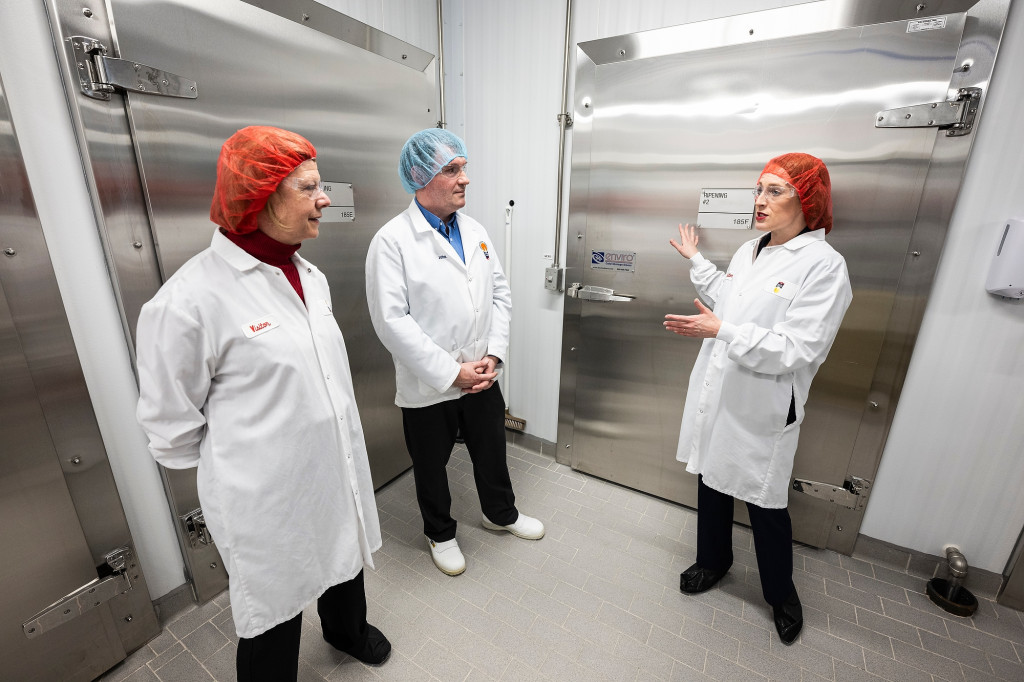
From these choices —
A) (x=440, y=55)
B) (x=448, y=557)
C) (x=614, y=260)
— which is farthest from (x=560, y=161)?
(x=448, y=557)

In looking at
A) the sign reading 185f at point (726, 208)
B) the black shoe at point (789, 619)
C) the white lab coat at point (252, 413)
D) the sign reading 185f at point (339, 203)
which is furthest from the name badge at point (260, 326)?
the black shoe at point (789, 619)

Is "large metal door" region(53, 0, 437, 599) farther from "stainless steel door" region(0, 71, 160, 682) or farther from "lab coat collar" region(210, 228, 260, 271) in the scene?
"lab coat collar" region(210, 228, 260, 271)

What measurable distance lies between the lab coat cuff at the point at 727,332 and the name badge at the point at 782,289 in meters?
0.17

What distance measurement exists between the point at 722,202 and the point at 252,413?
1.85m

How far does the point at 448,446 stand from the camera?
1853 millimetres

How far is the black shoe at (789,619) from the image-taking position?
61.1 inches

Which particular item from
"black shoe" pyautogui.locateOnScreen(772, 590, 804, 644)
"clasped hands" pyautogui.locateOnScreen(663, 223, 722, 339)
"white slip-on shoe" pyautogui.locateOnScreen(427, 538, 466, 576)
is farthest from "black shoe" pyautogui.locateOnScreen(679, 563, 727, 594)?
"clasped hands" pyautogui.locateOnScreen(663, 223, 722, 339)

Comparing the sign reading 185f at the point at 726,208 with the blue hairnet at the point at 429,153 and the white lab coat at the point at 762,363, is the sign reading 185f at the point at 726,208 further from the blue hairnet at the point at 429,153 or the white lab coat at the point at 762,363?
the blue hairnet at the point at 429,153

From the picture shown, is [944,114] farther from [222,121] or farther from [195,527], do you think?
[195,527]

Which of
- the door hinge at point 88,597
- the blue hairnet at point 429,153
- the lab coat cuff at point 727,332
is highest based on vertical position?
the blue hairnet at point 429,153

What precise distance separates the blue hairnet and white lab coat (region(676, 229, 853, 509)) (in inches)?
43.5

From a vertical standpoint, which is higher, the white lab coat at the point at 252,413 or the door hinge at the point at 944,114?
the door hinge at the point at 944,114

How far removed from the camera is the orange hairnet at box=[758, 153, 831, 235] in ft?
4.33

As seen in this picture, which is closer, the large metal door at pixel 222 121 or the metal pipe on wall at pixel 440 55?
the large metal door at pixel 222 121
